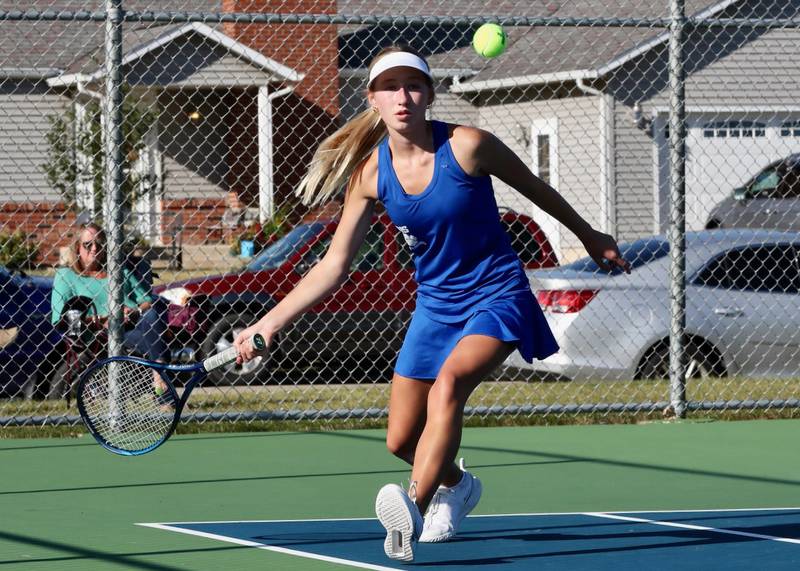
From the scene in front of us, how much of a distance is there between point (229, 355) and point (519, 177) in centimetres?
127

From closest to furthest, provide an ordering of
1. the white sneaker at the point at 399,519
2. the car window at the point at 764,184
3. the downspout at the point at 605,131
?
the white sneaker at the point at 399,519 < the car window at the point at 764,184 < the downspout at the point at 605,131

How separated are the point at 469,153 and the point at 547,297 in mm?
6233

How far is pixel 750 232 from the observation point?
40.9 feet

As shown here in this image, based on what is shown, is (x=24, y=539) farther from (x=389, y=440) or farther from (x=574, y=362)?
(x=574, y=362)

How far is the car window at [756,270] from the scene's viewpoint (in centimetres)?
1222

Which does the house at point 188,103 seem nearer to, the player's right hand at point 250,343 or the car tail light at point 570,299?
the car tail light at point 570,299

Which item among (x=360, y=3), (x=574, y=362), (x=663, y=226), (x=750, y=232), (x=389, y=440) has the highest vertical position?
(x=360, y=3)

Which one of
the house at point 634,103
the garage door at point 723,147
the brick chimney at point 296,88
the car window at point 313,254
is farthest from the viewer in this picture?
the brick chimney at point 296,88

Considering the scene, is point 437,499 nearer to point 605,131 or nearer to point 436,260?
point 436,260

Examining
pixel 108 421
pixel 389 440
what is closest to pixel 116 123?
pixel 108 421

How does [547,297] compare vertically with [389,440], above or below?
above

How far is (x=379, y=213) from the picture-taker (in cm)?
1308

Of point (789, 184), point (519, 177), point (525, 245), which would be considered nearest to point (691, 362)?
point (525, 245)

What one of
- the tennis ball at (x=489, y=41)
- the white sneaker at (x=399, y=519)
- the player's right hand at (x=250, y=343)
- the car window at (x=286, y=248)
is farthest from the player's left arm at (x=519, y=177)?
the car window at (x=286, y=248)
